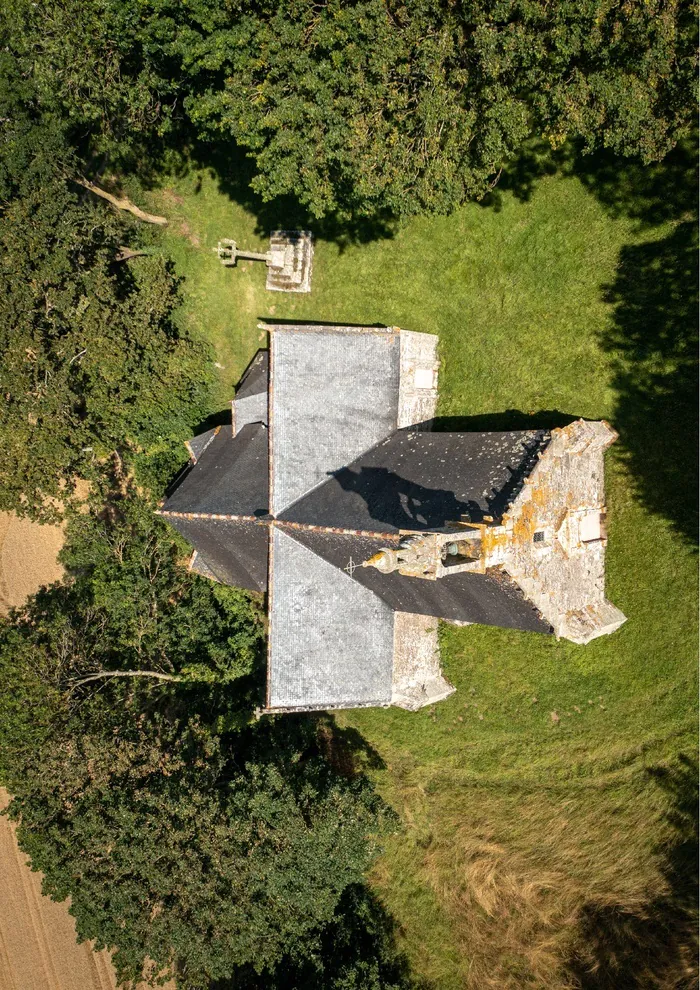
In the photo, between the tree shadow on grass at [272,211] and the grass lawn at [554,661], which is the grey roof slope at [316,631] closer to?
the grass lawn at [554,661]

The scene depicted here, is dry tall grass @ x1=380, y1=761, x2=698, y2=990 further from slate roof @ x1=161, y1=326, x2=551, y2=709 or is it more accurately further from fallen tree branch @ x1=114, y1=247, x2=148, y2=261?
fallen tree branch @ x1=114, y1=247, x2=148, y2=261

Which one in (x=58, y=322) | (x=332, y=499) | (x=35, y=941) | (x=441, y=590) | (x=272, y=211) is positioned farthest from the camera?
(x=35, y=941)

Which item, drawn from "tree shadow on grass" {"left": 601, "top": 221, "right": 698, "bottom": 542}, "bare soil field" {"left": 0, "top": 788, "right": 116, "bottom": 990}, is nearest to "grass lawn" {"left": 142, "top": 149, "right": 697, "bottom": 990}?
"tree shadow on grass" {"left": 601, "top": 221, "right": 698, "bottom": 542}

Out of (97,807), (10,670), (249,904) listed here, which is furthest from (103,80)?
(249,904)

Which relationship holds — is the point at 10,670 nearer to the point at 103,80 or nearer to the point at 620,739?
the point at 103,80

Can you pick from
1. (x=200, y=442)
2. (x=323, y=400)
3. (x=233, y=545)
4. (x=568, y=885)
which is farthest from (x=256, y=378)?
(x=568, y=885)

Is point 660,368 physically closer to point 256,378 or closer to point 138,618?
point 256,378
